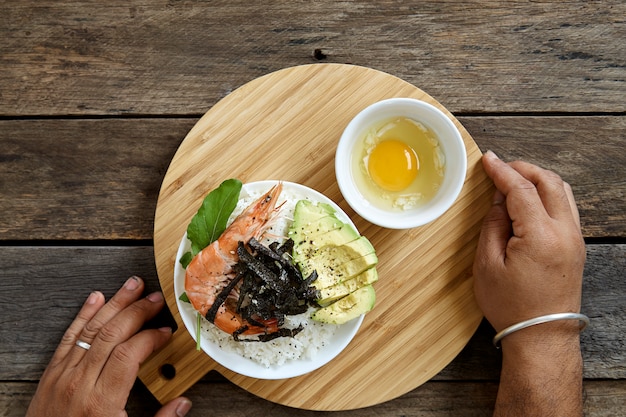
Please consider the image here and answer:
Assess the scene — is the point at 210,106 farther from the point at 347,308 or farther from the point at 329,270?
the point at 347,308

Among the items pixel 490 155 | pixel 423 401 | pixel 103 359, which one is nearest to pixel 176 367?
pixel 103 359

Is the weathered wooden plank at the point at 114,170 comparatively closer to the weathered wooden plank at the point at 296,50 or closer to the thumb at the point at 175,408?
the weathered wooden plank at the point at 296,50

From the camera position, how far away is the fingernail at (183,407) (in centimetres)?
198

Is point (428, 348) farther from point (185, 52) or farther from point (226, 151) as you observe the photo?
point (185, 52)

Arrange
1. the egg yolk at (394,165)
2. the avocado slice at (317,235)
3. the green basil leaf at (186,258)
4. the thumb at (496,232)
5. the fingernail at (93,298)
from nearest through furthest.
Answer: the avocado slice at (317,235), the green basil leaf at (186,258), the thumb at (496,232), the egg yolk at (394,165), the fingernail at (93,298)

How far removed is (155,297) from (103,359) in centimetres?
27

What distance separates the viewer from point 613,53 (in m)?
2.13

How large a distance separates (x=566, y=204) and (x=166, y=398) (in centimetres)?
155

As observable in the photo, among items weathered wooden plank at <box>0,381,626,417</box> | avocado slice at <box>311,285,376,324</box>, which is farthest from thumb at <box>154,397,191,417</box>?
avocado slice at <box>311,285,376,324</box>

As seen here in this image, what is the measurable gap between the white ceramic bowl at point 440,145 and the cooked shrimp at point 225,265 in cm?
29

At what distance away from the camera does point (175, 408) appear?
6.48 feet

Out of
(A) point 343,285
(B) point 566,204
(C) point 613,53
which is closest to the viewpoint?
(A) point 343,285

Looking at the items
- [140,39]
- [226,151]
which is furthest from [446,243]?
[140,39]

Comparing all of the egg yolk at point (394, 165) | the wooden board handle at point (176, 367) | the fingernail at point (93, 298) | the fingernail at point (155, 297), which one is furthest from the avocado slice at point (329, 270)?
the fingernail at point (93, 298)
